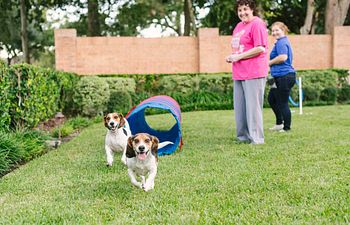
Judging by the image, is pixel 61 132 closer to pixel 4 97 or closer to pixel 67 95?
pixel 4 97

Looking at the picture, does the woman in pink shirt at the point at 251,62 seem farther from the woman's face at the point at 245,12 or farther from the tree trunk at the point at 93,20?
the tree trunk at the point at 93,20

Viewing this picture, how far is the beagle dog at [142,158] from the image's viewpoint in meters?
3.62

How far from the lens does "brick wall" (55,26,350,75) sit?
55.0 feet

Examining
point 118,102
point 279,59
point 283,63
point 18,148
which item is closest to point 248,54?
point 279,59

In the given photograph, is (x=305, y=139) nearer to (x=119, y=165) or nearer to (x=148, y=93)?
(x=119, y=165)

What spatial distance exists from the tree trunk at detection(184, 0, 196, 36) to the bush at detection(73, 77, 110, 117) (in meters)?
10.5

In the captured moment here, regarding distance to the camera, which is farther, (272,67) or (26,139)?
(272,67)

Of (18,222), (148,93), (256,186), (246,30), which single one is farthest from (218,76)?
(18,222)

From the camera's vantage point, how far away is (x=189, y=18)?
2175 centimetres

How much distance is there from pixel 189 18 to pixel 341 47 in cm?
750

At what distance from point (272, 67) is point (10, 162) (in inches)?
177

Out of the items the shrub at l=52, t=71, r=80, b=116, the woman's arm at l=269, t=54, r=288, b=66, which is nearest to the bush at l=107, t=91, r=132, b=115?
the shrub at l=52, t=71, r=80, b=116

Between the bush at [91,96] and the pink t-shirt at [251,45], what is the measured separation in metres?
6.06

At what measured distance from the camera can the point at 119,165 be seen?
4.99 metres
